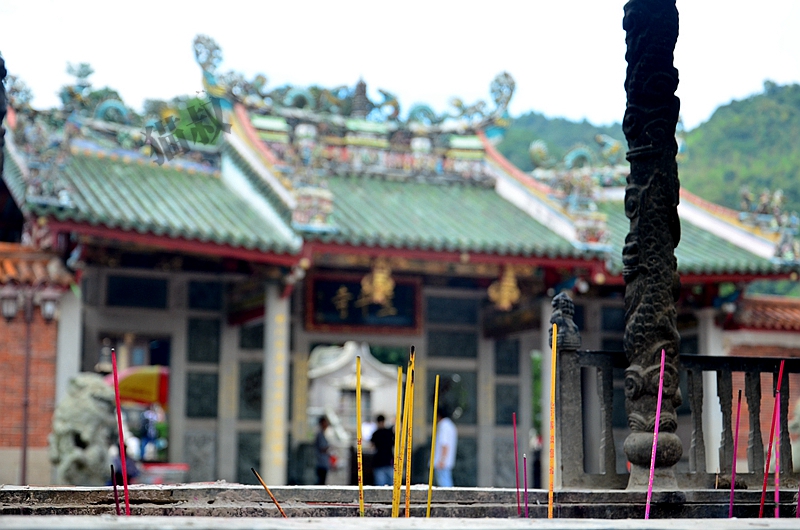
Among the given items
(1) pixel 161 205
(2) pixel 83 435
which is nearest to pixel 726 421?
(2) pixel 83 435

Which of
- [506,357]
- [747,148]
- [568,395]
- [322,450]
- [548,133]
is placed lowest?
[322,450]

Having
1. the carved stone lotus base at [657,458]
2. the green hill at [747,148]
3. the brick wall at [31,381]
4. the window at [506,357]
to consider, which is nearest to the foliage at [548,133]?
the green hill at [747,148]

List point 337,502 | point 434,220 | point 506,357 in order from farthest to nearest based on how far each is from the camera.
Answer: point 506,357 < point 434,220 < point 337,502

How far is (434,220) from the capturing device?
12.8m

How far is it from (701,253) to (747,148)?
19.8 metres

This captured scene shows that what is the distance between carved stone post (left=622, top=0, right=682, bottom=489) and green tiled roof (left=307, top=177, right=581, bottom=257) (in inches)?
268

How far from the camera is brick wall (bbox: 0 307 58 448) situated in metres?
10.5

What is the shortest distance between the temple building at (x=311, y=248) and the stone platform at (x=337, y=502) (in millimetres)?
6661

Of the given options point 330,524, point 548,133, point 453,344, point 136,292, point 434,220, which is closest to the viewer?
point 330,524

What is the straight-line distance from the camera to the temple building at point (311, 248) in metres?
11.4

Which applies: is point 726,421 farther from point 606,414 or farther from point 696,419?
point 606,414

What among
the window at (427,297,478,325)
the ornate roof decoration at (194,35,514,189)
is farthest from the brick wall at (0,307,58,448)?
the window at (427,297,478,325)

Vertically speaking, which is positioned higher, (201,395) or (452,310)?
(452,310)

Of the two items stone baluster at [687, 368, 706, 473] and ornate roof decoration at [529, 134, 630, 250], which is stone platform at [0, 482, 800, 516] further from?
ornate roof decoration at [529, 134, 630, 250]
